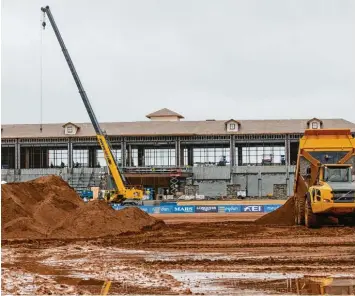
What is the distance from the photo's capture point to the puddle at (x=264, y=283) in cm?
1441

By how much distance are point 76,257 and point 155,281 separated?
20.6 feet

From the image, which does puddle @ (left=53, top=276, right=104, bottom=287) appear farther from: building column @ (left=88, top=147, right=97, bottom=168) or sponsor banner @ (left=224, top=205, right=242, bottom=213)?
building column @ (left=88, top=147, right=97, bottom=168)

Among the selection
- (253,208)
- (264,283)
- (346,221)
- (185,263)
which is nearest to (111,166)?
(253,208)

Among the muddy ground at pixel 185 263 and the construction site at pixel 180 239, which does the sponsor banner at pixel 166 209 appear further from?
the muddy ground at pixel 185 263

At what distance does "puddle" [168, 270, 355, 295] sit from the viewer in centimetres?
1441

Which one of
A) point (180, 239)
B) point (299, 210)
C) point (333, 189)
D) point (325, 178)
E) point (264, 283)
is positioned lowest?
point (180, 239)

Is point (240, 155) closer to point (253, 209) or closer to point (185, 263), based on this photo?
point (253, 209)

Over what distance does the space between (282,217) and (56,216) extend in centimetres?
1148

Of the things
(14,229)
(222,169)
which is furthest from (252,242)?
(222,169)

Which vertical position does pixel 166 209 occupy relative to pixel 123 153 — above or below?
below

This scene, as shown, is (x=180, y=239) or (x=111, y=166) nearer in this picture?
(x=180, y=239)

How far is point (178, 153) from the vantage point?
80.8m

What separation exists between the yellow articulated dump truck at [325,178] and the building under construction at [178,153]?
146 ft

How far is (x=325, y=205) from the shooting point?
29.4 meters
